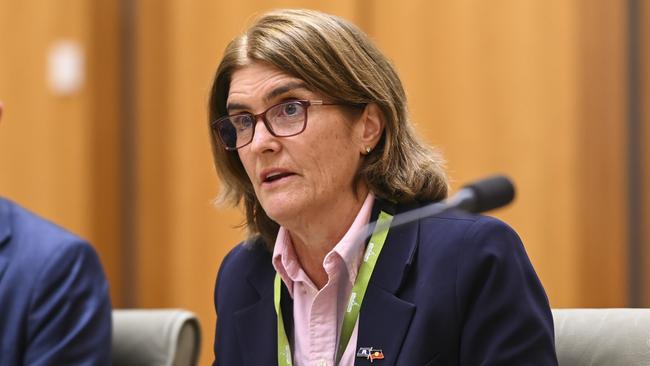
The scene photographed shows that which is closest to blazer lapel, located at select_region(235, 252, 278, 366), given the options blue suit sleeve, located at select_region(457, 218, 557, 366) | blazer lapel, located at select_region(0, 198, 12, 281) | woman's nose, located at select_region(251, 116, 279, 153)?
woman's nose, located at select_region(251, 116, 279, 153)

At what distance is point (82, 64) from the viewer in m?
4.75

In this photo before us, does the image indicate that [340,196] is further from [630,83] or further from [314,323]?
[630,83]

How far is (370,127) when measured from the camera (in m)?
2.04

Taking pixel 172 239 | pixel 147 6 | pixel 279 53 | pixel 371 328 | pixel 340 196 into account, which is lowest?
pixel 172 239

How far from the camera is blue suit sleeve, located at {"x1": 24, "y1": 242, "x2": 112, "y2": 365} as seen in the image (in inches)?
91.6

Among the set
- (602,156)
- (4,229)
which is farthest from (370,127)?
(602,156)

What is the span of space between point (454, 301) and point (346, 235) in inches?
12.0

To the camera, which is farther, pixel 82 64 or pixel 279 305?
pixel 82 64

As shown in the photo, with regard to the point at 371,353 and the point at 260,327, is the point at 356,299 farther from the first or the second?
the point at 260,327

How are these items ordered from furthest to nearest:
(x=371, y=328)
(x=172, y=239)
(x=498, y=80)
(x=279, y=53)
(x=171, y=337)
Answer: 1. (x=172, y=239)
2. (x=498, y=80)
3. (x=171, y=337)
4. (x=279, y=53)
5. (x=371, y=328)

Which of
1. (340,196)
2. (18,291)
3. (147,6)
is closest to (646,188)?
(340,196)

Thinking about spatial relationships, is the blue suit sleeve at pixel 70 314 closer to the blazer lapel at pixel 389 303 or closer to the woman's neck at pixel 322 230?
the woman's neck at pixel 322 230

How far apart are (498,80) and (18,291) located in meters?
2.12

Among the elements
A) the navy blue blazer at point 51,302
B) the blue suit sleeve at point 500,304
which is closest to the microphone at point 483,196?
the blue suit sleeve at point 500,304
